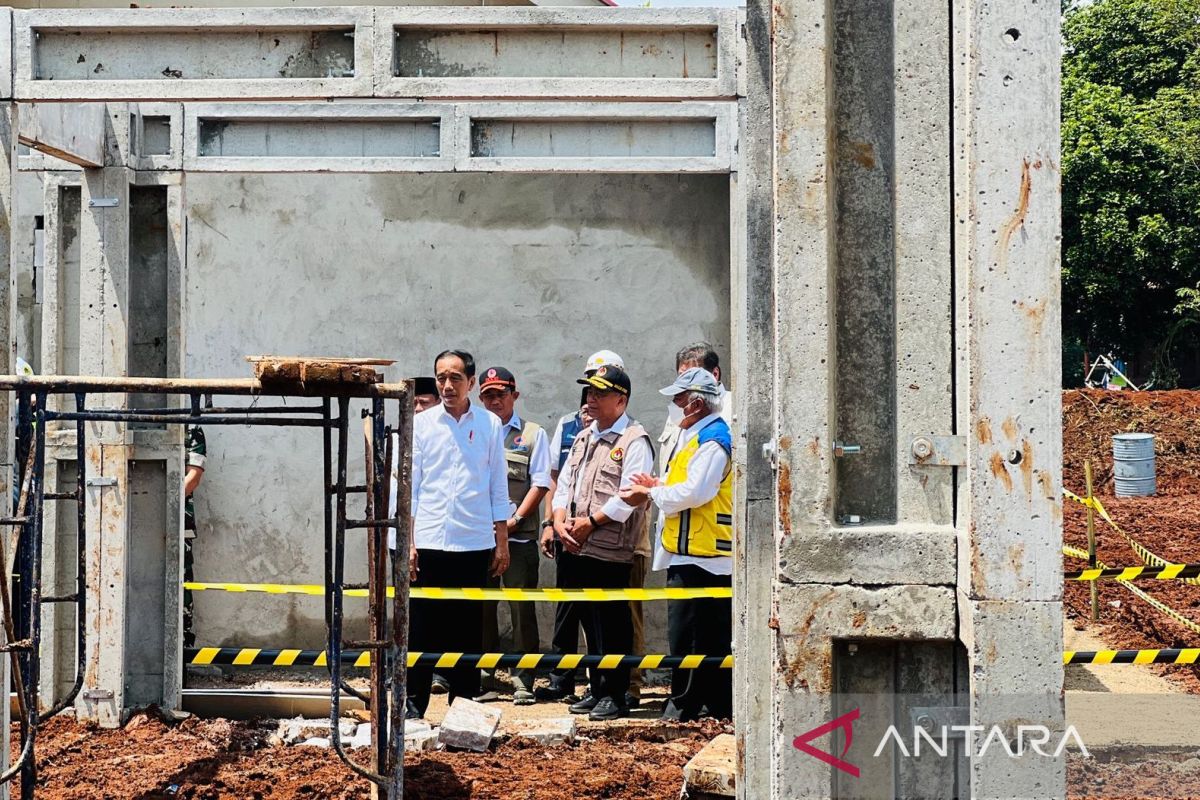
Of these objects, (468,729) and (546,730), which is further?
(546,730)

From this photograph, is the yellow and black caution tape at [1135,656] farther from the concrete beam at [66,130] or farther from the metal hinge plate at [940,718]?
the concrete beam at [66,130]

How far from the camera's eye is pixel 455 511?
27.5ft

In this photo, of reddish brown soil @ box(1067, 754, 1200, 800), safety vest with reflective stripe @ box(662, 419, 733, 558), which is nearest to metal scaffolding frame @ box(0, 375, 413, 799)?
safety vest with reflective stripe @ box(662, 419, 733, 558)

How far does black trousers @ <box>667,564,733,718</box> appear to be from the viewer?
8102 millimetres

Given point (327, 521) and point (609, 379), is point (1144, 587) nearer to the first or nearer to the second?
point (609, 379)

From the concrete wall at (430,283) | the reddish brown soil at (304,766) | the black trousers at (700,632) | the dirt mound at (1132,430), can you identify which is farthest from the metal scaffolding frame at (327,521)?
the dirt mound at (1132,430)

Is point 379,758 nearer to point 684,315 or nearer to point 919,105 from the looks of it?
Answer: point 919,105

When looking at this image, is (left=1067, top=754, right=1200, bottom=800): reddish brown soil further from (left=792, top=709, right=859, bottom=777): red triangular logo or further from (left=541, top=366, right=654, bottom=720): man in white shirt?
(left=792, top=709, right=859, bottom=777): red triangular logo

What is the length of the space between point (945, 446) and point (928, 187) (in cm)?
66

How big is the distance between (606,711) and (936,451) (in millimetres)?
5149

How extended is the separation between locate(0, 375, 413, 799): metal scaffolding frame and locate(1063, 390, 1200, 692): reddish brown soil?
17.8 feet

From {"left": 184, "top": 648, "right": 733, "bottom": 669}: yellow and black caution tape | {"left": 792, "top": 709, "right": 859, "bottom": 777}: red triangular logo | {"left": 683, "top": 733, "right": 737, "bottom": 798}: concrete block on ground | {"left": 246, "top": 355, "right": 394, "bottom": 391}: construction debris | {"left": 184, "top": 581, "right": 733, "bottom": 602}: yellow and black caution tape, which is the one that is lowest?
{"left": 683, "top": 733, "right": 737, "bottom": 798}: concrete block on ground

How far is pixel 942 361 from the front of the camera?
11.9ft

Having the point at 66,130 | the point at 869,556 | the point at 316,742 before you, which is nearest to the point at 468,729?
the point at 316,742
